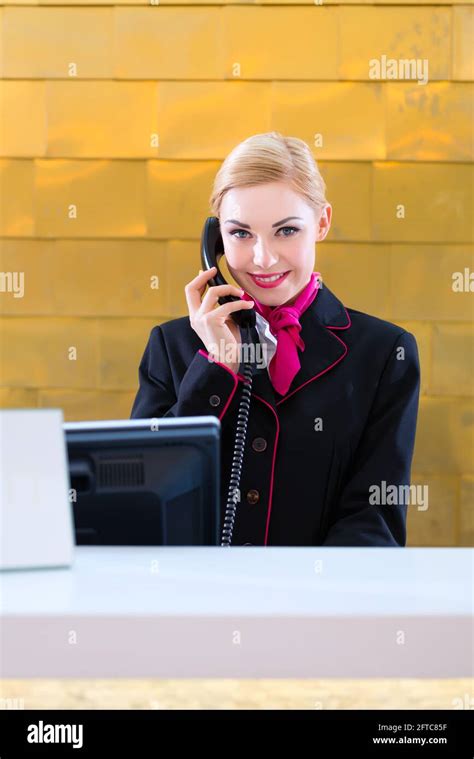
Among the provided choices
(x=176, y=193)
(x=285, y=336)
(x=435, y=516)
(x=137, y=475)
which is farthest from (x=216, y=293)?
(x=435, y=516)

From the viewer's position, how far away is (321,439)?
5.89 feet

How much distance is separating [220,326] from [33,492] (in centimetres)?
93

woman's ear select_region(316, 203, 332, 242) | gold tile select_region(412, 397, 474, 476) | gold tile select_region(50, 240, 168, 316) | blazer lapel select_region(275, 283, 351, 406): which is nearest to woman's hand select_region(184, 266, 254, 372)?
blazer lapel select_region(275, 283, 351, 406)

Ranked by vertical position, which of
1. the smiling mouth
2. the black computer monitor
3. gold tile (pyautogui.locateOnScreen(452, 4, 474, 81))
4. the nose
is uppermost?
gold tile (pyautogui.locateOnScreen(452, 4, 474, 81))

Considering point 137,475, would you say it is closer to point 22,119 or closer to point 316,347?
point 316,347

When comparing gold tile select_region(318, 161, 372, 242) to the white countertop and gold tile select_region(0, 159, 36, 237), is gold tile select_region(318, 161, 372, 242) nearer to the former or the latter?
gold tile select_region(0, 159, 36, 237)

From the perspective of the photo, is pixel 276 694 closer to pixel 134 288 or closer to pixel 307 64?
pixel 134 288

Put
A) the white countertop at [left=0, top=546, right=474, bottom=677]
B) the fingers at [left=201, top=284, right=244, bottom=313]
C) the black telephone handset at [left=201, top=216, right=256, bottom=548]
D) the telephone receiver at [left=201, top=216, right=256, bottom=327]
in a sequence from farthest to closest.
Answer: the telephone receiver at [left=201, top=216, right=256, bottom=327] < the fingers at [left=201, top=284, right=244, bottom=313] < the black telephone handset at [left=201, top=216, right=256, bottom=548] < the white countertop at [left=0, top=546, right=474, bottom=677]

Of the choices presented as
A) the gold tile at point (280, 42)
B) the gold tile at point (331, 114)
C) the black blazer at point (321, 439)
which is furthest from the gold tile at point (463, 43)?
the black blazer at point (321, 439)

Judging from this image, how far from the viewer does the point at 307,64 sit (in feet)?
8.31

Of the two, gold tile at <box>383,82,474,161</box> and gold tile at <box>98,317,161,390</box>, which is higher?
gold tile at <box>383,82,474,161</box>

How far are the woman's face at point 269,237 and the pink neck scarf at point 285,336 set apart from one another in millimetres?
26

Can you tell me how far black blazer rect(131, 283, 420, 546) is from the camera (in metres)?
1.74
